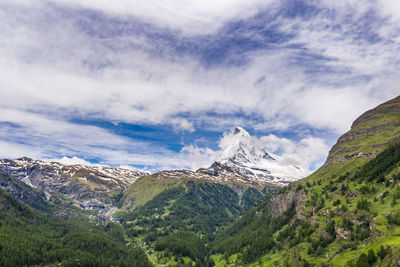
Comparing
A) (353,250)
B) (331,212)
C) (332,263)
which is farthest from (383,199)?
(332,263)

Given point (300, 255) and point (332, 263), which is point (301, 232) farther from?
point (332, 263)

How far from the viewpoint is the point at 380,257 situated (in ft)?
339

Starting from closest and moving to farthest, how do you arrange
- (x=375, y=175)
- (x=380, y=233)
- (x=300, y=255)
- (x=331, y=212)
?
1. (x=380, y=233)
2. (x=300, y=255)
3. (x=331, y=212)
4. (x=375, y=175)

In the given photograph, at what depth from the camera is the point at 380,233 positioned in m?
131

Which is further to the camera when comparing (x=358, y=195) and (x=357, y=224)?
(x=358, y=195)

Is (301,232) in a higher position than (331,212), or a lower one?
lower

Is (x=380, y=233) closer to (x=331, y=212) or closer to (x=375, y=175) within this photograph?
(x=331, y=212)

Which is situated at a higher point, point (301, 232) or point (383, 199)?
point (383, 199)

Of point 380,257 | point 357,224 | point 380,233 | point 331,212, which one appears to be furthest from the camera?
point 331,212

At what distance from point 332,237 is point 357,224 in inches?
691

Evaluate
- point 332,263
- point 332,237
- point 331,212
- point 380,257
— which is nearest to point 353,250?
point 332,263

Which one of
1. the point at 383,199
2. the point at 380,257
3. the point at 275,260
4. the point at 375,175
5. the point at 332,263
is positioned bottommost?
the point at 275,260

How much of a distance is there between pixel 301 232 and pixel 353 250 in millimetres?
55559

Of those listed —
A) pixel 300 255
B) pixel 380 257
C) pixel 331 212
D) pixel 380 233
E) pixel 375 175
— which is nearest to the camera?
pixel 380 257
